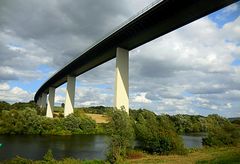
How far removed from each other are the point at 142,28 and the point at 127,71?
7526mm

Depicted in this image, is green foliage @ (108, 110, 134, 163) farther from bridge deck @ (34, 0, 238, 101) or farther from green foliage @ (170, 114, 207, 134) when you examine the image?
green foliage @ (170, 114, 207, 134)

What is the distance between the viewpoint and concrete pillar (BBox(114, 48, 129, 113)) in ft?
115

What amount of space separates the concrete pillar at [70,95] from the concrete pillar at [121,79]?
89.2 ft

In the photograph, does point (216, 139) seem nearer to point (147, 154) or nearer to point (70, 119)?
point (147, 154)

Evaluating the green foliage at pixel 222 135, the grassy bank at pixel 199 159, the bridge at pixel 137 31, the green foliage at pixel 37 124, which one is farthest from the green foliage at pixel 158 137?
the green foliage at pixel 37 124

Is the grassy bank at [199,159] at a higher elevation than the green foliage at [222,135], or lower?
lower

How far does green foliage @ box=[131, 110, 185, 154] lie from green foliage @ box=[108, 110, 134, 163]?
10.9 ft

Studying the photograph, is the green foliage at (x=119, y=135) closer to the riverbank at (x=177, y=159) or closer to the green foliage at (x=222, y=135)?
the riverbank at (x=177, y=159)

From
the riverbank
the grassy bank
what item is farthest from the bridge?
the grassy bank

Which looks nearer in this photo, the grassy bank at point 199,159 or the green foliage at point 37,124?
the grassy bank at point 199,159

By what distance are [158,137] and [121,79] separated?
10.6 meters

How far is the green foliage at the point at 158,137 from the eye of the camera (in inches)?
1087

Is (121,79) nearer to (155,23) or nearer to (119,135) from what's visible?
(155,23)

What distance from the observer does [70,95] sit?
6153 centimetres
